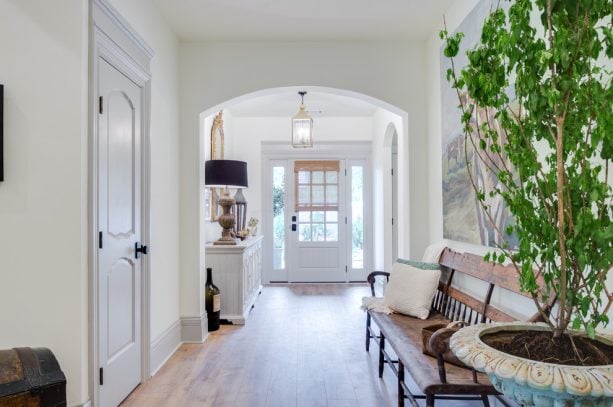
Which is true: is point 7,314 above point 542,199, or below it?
below

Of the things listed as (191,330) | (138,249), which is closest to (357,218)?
(191,330)

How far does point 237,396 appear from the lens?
9.02ft

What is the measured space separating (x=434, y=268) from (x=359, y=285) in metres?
3.90

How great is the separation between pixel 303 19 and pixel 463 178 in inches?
69.5

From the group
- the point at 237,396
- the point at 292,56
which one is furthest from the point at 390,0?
the point at 237,396

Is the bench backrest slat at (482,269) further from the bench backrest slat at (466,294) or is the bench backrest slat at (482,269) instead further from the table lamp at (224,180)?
the table lamp at (224,180)

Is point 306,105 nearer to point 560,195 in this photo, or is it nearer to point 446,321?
point 446,321

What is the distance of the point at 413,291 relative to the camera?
304 centimetres

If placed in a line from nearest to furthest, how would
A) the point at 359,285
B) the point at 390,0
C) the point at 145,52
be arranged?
the point at 145,52
the point at 390,0
the point at 359,285

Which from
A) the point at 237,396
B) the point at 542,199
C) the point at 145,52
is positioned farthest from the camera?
the point at 145,52

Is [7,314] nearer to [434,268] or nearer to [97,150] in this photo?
[97,150]

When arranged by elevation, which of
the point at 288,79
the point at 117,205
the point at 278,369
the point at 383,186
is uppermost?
the point at 288,79

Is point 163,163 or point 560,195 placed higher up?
point 163,163

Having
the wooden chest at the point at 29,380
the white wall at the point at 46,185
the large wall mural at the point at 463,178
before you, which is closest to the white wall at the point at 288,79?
the large wall mural at the point at 463,178
